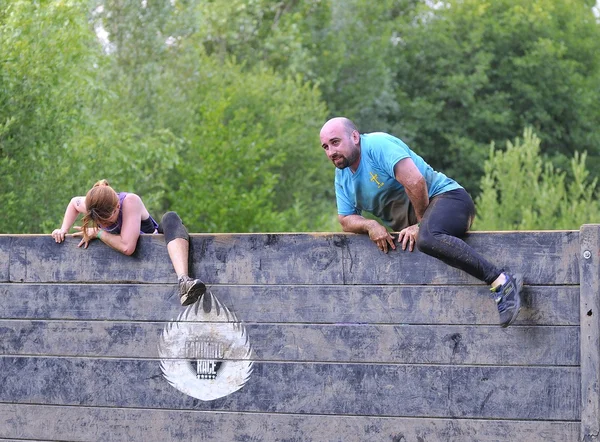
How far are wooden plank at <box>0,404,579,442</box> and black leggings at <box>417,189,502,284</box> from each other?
0.71 metres

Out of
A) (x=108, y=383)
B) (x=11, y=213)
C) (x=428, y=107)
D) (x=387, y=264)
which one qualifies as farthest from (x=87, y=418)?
(x=428, y=107)

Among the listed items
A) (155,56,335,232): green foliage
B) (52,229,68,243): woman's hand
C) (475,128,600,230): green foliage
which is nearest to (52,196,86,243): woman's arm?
→ (52,229,68,243): woman's hand

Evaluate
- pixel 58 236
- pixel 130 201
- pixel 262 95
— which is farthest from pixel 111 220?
pixel 262 95

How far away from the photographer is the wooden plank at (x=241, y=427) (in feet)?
15.1

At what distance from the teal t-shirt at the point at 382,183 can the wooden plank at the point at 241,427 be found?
1082 mm

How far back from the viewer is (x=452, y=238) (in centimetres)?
463

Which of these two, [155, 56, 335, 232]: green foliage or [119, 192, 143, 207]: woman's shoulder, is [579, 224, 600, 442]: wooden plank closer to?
[119, 192, 143, 207]: woman's shoulder

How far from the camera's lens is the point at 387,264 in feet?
15.9

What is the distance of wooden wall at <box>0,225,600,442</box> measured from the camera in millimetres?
4582

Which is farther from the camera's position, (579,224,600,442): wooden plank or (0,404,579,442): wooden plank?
(0,404,579,442): wooden plank

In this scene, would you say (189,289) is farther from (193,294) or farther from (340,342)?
(340,342)

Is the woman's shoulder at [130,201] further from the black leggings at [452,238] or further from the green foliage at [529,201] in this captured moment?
the green foliage at [529,201]

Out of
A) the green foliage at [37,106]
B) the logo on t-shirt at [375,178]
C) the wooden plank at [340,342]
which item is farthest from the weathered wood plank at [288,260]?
the green foliage at [37,106]

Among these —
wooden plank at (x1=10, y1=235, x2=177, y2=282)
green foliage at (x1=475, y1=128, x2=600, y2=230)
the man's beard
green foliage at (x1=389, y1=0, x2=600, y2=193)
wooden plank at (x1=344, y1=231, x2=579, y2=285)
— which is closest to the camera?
wooden plank at (x1=344, y1=231, x2=579, y2=285)
